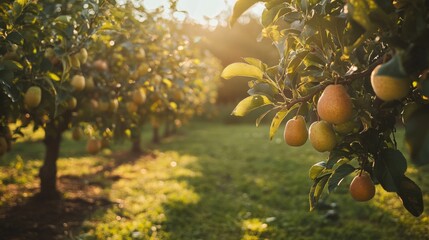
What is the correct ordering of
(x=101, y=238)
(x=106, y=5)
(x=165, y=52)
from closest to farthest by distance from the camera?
(x=106, y=5) → (x=101, y=238) → (x=165, y=52)

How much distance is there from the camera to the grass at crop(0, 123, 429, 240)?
337cm

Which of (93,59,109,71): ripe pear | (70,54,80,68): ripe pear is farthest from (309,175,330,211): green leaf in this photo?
(93,59,109,71): ripe pear

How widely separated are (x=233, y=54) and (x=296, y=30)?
88.2 feet

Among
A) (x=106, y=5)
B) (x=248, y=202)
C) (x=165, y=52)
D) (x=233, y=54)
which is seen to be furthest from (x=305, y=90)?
(x=233, y=54)

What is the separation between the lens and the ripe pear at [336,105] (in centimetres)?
133

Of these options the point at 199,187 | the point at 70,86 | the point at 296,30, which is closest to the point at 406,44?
the point at 296,30

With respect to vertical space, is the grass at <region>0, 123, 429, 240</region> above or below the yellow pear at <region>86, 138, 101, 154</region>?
below

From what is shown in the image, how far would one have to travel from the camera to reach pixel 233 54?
28.1 meters

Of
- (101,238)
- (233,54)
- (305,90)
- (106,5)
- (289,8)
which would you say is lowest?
(101,238)

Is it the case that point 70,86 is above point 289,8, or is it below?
below

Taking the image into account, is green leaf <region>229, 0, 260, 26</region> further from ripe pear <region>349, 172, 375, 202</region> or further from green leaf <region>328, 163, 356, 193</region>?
ripe pear <region>349, 172, 375, 202</region>

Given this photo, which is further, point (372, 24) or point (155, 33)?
point (155, 33)

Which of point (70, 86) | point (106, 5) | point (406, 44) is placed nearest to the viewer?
point (406, 44)

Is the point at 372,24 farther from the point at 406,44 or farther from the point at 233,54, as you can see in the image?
the point at 233,54
